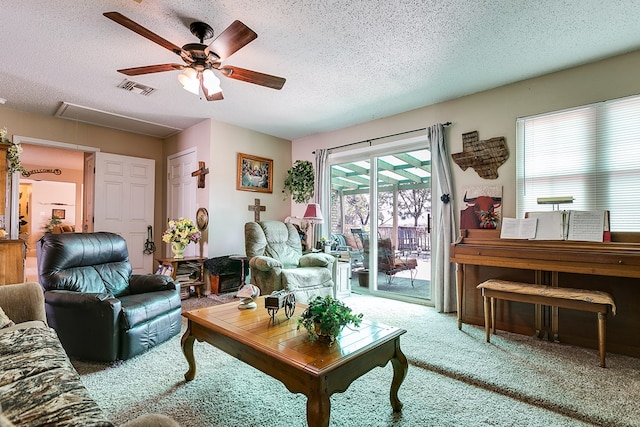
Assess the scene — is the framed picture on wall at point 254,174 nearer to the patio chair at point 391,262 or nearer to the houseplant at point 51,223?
the patio chair at point 391,262

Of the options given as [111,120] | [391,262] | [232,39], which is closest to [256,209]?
[391,262]

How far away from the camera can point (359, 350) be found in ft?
5.03

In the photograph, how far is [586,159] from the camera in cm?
296

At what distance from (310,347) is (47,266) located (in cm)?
242

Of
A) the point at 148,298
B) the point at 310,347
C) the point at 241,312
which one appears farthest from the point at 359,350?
the point at 148,298

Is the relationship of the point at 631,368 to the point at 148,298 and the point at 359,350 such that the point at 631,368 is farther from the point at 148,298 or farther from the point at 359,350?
the point at 148,298

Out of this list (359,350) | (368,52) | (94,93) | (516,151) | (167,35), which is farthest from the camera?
(94,93)

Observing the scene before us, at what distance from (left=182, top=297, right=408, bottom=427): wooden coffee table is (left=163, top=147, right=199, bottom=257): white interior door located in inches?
122

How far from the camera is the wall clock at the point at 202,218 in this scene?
4.57 metres

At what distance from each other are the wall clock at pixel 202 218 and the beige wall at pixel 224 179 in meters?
0.06

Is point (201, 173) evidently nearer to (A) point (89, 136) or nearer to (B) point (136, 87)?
(B) point (136, 87)

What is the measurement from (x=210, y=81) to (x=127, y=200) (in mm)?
3576

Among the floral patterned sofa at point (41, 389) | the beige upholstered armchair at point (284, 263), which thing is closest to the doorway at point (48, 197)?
the beige upholstered armchair at point (284, 263)

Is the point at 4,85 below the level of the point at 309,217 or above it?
above
